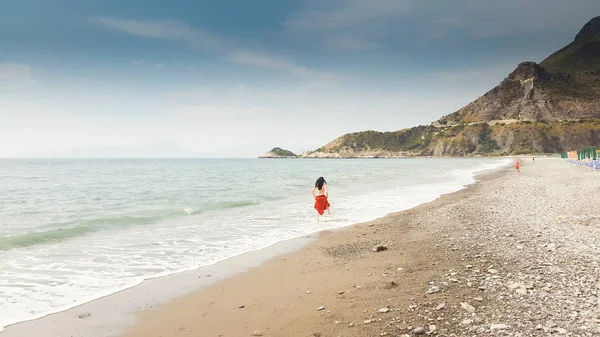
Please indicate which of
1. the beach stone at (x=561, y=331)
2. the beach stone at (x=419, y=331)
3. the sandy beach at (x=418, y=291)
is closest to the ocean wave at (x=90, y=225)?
the sandy beach at (x=418, y=291)

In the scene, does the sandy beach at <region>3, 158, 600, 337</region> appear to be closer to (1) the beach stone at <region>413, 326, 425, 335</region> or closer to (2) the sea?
(1) the beach stone at <region>413, 326, 425, 335</region>

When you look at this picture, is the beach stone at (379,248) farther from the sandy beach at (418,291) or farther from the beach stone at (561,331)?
the beach stone at (561,331)

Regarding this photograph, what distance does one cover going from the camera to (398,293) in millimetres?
6656

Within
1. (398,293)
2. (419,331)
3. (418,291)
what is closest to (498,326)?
(419,331)

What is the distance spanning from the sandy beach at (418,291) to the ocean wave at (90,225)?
33.2 feet

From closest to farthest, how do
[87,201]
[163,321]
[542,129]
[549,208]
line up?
[163,321] < [549,208] < [87,201] < [542,129]

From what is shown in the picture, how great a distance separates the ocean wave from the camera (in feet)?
45.6

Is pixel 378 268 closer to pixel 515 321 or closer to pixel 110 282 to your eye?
pixel 515 321

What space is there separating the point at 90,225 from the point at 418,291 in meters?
16.4

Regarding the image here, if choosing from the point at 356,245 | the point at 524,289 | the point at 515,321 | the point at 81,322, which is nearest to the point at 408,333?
the point at 515,321

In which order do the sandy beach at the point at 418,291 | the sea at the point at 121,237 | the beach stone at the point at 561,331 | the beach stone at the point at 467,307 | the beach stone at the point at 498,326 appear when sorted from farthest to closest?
the sea at the point at 121,237 → the beach stone at the point at 467,307 → the sandy beach at the point at 418,291 → the beach stone at the point at 498,326 → the beach stone at the point at 561,331

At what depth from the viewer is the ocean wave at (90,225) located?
13914mm

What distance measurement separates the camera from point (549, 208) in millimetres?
15312

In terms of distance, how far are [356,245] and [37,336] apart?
8.26 metres
